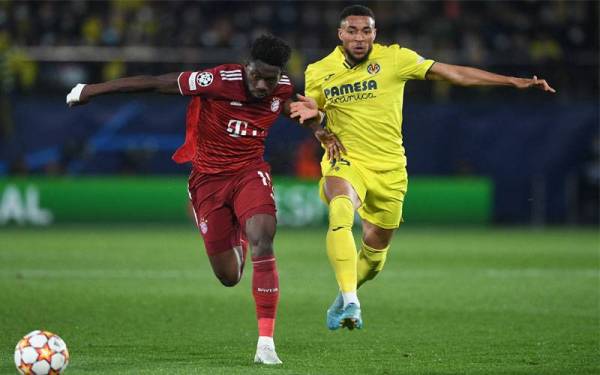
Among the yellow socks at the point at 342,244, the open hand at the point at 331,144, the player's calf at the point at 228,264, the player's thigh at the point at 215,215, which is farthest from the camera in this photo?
the player's calf at the point at 228,264

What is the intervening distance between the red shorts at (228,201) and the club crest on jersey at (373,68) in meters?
1.36

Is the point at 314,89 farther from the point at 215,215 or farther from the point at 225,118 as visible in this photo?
the point at 215,215

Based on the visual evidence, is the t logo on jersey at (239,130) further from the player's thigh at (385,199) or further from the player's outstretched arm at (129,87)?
the player's thigh at (385,199)

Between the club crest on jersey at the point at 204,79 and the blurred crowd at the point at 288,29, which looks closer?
the club crest on jersey at the point at 204,79

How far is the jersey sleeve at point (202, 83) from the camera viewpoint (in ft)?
27.4

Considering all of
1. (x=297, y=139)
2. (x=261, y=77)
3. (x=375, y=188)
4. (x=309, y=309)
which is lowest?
(x=297, y=139)

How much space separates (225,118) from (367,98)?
149 cm

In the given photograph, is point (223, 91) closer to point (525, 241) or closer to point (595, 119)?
point (525, 241)

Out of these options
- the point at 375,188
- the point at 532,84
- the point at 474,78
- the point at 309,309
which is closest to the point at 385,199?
the point at 375,188

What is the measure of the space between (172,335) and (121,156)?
16.5 meters

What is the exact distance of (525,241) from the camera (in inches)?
885

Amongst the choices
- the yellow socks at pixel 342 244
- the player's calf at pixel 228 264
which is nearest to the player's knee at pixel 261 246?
the yellow socks at pixel 342 244

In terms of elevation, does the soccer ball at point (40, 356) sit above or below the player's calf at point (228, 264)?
above

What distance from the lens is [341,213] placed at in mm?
8867
